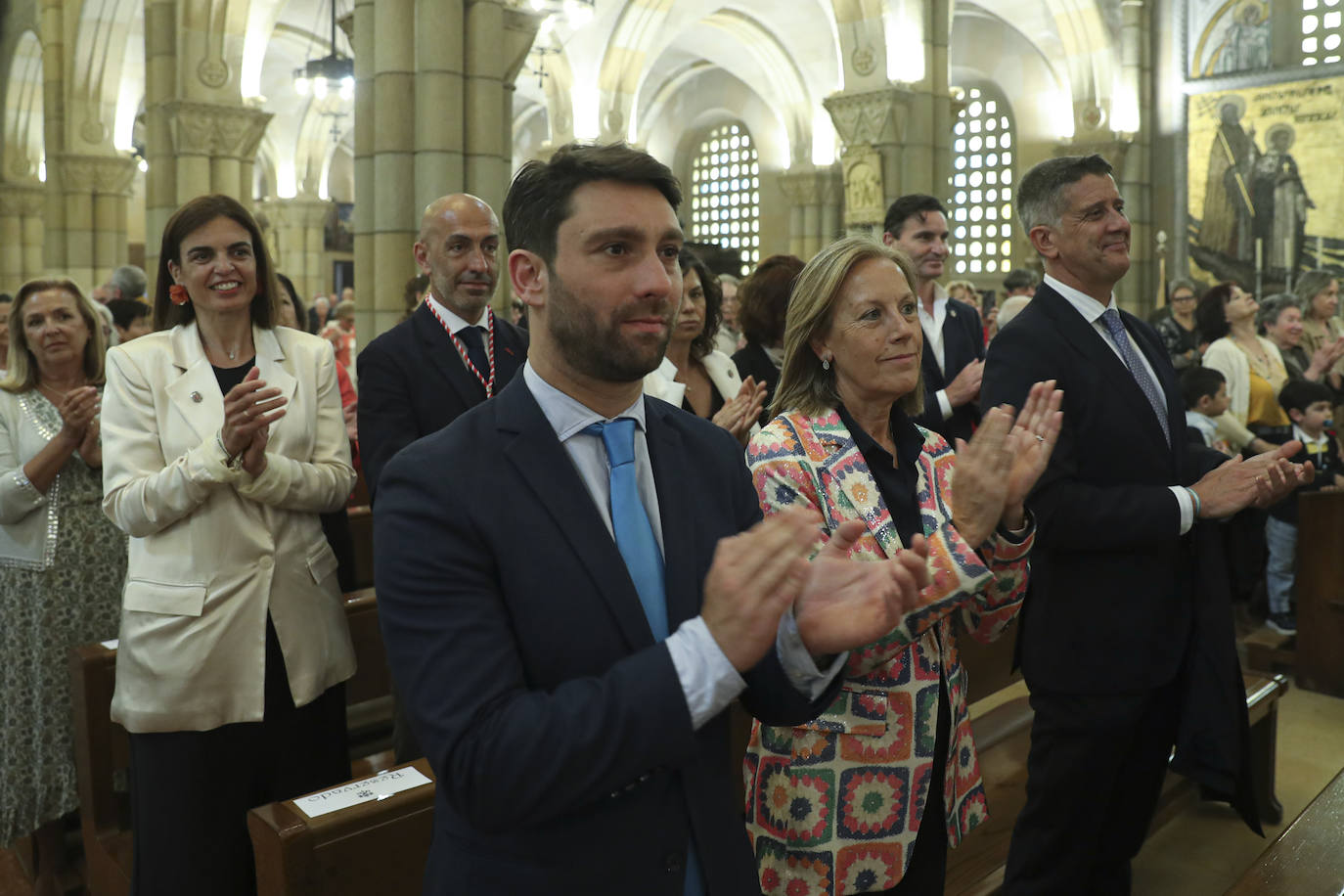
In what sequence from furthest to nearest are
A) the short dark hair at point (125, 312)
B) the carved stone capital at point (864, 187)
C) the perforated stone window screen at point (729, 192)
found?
the perforated stone window screen at point (729, 192)
the carved stone capital at point (864, 187)
the short dark hair at point (125, 312)

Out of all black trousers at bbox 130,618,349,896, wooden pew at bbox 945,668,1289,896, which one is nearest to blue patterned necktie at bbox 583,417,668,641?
black trousers at bbox 130,618,349,896

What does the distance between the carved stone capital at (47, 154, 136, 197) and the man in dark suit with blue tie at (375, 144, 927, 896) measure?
14.8m

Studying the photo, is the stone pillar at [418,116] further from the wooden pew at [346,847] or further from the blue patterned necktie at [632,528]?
the blue patterned necktie at [632,528]

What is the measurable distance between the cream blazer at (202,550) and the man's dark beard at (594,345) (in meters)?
1.26

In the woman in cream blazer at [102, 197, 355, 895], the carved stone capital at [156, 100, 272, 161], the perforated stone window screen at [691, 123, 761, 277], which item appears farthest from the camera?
the perforated stone window screen at [691, 123, 761, 277]

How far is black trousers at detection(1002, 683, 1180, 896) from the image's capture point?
2496mm

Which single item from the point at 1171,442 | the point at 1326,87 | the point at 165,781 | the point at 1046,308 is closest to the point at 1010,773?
the point at 1171,442

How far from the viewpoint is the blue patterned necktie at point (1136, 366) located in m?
2.59

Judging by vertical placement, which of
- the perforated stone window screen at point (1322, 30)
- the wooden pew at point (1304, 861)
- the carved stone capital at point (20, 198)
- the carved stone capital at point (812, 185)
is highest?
the perforated stone window screen at point (1322, 30)

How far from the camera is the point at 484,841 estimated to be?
4.31 ft

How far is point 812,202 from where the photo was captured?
2014 cm

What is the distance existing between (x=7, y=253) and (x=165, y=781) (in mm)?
17493

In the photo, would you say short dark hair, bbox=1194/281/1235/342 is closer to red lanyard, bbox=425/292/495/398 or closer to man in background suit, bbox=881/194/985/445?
man in background suit, bbox=881/194/985/445

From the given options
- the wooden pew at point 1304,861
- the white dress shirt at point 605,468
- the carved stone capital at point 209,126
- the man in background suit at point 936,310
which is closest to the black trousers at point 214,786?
the white dress shirt at point 605,468
